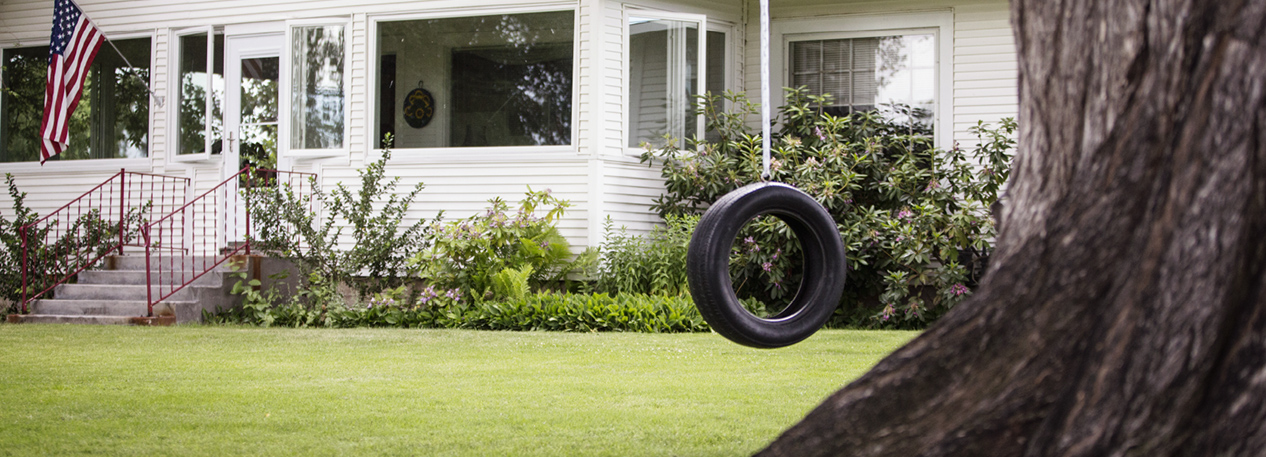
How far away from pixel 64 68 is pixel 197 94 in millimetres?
1329

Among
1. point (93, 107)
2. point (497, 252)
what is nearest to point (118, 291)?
point (93, 107)

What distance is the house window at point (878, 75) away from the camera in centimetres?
1014

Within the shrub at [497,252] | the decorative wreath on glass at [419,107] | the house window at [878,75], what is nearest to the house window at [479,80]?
the decorative wreath on glass at [419,107]

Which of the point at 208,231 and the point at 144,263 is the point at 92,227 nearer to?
the point at 144,263

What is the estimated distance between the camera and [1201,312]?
1.76 metres

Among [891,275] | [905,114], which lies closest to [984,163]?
[905,114]

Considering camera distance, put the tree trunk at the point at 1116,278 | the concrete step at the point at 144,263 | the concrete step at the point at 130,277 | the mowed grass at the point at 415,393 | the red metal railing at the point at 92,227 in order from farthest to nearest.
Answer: the red metal railing at the point at 92,227, the concrete step at the point at 144,263, the concrete step at the point at 130,277, the mowed grass at the point at 415,393, the tree trunk at the point at 1116,278

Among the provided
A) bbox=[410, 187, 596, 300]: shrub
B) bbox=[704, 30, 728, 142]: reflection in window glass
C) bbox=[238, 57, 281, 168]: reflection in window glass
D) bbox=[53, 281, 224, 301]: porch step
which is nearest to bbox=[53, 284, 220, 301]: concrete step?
bbox=[53, 281, 224, 301]: porch step

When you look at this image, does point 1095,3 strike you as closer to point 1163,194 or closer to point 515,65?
point 1163,194

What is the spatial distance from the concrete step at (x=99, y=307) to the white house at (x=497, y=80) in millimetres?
1924

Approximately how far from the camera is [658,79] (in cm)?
991

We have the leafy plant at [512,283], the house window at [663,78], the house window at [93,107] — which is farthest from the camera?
the house window at [93,107]

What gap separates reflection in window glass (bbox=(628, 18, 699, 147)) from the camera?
32.3 feet

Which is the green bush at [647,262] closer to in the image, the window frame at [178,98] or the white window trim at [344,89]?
the white window trim at [344,89]
